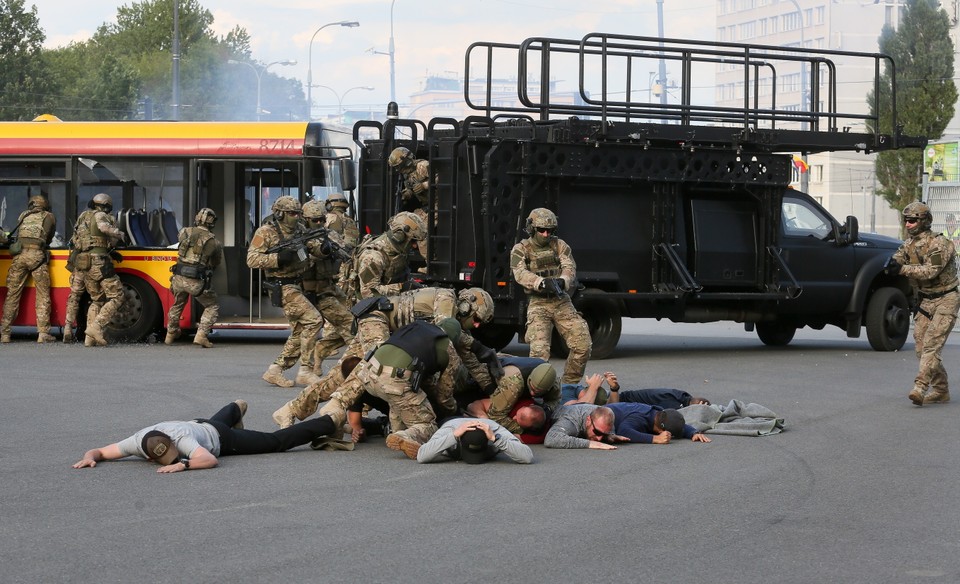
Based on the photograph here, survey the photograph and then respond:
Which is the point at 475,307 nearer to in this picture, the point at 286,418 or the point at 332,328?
the point at 286,418

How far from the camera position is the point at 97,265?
57.1 feet

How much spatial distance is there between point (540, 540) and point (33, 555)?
2287 mm

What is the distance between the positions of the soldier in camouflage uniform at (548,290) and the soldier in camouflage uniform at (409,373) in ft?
10.8

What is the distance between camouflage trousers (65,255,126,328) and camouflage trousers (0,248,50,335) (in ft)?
1.66

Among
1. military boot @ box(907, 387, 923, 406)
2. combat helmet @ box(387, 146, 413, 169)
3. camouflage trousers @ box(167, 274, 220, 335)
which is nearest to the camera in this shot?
military boot @ box(907, 387, 923, 406)

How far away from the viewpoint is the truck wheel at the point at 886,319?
17859mm

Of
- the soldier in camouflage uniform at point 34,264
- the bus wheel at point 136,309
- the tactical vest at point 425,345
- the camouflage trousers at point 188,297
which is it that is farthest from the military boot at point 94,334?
the tactical vest at point 425,345

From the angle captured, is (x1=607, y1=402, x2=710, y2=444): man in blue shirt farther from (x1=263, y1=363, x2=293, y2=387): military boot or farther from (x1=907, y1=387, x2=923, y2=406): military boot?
(x1=263, y1=363, x2=293, y2=387): military boot

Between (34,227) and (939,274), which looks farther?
(34,227)

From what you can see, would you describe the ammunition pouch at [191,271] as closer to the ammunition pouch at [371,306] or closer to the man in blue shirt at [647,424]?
the ammunition pouch at [371,306]

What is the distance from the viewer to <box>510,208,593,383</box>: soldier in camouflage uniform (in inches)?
489

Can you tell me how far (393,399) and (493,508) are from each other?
5.87ft

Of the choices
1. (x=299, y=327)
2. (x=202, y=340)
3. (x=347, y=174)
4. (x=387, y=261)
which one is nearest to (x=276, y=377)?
(x=299, y=327)

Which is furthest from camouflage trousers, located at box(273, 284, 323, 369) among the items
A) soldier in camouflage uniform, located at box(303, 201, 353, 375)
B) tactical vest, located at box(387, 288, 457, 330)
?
tactical vest, located at box(387, 288, 457, 330)
